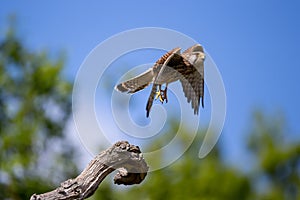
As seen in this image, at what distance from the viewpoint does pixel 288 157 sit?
63.6 ft

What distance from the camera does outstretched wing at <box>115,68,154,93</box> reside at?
3033mm

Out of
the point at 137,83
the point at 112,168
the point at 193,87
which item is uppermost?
the point at 137,83

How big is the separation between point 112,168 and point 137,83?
1.49 ft

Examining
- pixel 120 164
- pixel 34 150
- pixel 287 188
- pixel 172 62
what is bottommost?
pixel 120 164

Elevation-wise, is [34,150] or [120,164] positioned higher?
[34,150]

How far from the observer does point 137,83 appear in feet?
10.1

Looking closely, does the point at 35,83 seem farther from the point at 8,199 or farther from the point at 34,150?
the point at 8,199

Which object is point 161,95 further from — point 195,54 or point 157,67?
point 195,54

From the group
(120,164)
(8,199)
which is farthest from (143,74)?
(8,199)

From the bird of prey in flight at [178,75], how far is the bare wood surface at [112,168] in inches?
12.4

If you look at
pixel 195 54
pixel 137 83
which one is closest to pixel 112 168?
pixel 137 83

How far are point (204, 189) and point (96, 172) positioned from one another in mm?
15744

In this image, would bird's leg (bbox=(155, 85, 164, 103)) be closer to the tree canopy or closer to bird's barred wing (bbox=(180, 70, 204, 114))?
bird's barred wing (bbox=(180, 70, 204, 114))

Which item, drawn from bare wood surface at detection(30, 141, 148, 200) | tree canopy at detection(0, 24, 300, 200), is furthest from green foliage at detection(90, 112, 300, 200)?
bare wood surface at detection(30, 141, 148, 200)
